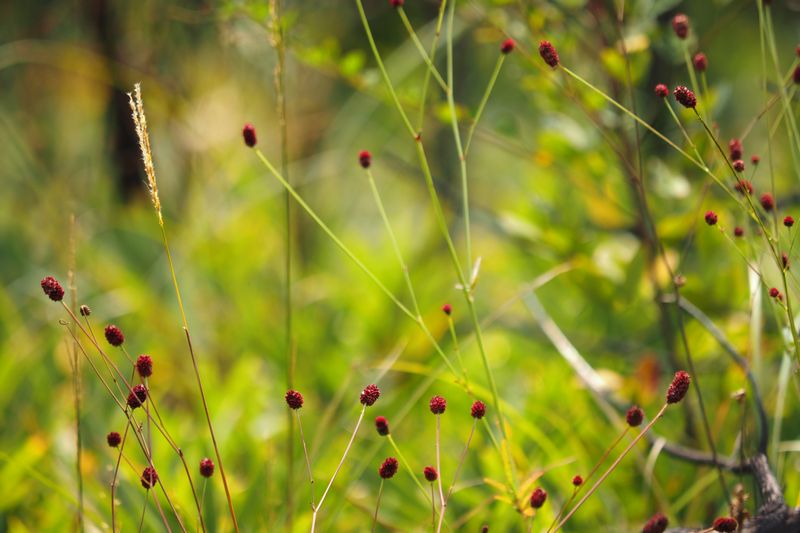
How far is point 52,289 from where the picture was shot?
1.50ft

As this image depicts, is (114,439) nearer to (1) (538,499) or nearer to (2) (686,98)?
(1) (538,499)

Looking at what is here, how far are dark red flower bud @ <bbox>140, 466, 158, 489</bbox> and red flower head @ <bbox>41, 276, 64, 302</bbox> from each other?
0.37 ft

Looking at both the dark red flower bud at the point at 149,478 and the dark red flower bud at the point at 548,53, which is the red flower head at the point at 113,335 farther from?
the dark red flower bud at the point at 548,53

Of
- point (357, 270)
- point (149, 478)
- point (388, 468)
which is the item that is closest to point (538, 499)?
point (388, 468)

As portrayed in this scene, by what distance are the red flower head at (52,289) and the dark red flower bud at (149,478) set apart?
0.37 ft

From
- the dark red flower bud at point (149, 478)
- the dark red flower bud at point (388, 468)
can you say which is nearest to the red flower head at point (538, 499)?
the dark red flower bud at point (388, 468)

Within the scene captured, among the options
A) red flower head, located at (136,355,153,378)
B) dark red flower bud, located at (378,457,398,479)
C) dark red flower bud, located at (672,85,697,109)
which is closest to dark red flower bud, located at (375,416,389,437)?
dark red flower bud, located at (378,457,398,479)

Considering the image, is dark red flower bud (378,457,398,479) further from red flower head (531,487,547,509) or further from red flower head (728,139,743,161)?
red flower head (728,139,743,161)

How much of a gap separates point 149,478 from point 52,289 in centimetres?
13

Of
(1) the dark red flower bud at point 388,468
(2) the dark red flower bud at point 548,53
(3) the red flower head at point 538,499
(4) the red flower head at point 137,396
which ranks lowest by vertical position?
(3) the red flower head at point 538,499

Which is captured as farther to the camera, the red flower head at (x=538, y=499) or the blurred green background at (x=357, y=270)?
the blurred green background at (x=357, y=270)

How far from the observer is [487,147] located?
10.6 feet

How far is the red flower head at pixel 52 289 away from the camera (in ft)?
1.48

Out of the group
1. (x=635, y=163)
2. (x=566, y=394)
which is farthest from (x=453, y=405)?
(x=635, y=163)
